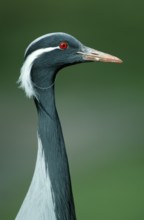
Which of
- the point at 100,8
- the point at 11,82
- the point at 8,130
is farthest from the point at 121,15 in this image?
the point at 8,130

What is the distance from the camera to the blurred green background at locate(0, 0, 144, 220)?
22.6 ft

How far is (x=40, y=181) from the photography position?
3906 mm

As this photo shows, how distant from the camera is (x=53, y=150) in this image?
3930 millimetres

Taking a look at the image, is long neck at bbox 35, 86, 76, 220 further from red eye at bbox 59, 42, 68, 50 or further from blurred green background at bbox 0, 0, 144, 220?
blurred green background at bbox 0, 0, 144, 220

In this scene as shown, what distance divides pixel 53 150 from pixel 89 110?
4.34m

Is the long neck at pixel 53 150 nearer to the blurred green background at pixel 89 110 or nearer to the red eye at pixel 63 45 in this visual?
the red eye at pixel 63 45

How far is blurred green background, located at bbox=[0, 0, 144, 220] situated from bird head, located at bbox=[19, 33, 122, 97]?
259 centimetres

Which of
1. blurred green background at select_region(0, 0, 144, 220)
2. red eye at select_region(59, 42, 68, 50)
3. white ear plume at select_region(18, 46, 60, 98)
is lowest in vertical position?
blurred green background at select_region(0, 0, 144, 220)

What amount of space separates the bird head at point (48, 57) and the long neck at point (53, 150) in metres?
0.07

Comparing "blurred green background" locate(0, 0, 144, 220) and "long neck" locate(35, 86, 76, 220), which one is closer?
"long neck" locate(35, 86, 76, 220)

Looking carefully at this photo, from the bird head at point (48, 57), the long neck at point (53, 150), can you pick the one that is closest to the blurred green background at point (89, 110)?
the long neck at point (53, 150)

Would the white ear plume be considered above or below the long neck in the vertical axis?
above

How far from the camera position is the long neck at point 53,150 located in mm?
3924

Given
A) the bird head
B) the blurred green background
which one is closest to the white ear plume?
the bird head
